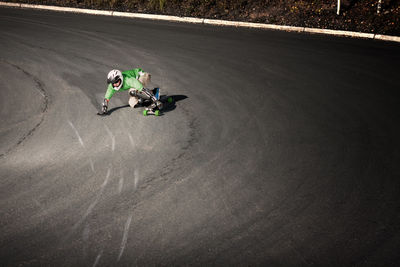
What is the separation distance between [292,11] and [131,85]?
445 inches

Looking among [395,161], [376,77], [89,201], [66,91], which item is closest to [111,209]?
[89,201]

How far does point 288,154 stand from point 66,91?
779 centimetres

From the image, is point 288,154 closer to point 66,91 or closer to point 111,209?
point 111,209

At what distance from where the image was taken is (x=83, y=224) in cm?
737

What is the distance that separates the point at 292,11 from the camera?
1967 centimetres

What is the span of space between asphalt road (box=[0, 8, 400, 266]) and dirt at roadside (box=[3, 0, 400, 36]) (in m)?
1.72

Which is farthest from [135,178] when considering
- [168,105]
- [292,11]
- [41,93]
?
[292,11]

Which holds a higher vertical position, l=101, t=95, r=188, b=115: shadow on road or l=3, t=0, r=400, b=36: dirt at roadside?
l=3, t=0, r=400, b=36: dirt at roadside

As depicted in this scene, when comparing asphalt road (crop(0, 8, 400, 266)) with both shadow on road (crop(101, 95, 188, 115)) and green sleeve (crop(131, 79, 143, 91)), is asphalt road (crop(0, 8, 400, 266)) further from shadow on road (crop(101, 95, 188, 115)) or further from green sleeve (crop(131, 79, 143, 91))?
green sleeve (crop(131, 79, 143, 91))

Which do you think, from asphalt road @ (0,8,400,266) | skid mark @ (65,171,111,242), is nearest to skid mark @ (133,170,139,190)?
asphalt road @ (0,8,400,266)

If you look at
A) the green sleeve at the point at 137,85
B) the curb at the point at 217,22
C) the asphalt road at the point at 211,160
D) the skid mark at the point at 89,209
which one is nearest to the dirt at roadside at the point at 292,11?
the curb at the point at 217,22

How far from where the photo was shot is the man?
35.9 feet

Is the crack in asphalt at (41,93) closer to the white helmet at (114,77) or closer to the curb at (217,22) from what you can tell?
the white helmet at (114,77)

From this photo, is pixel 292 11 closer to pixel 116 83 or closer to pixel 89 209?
pixel 116 83
